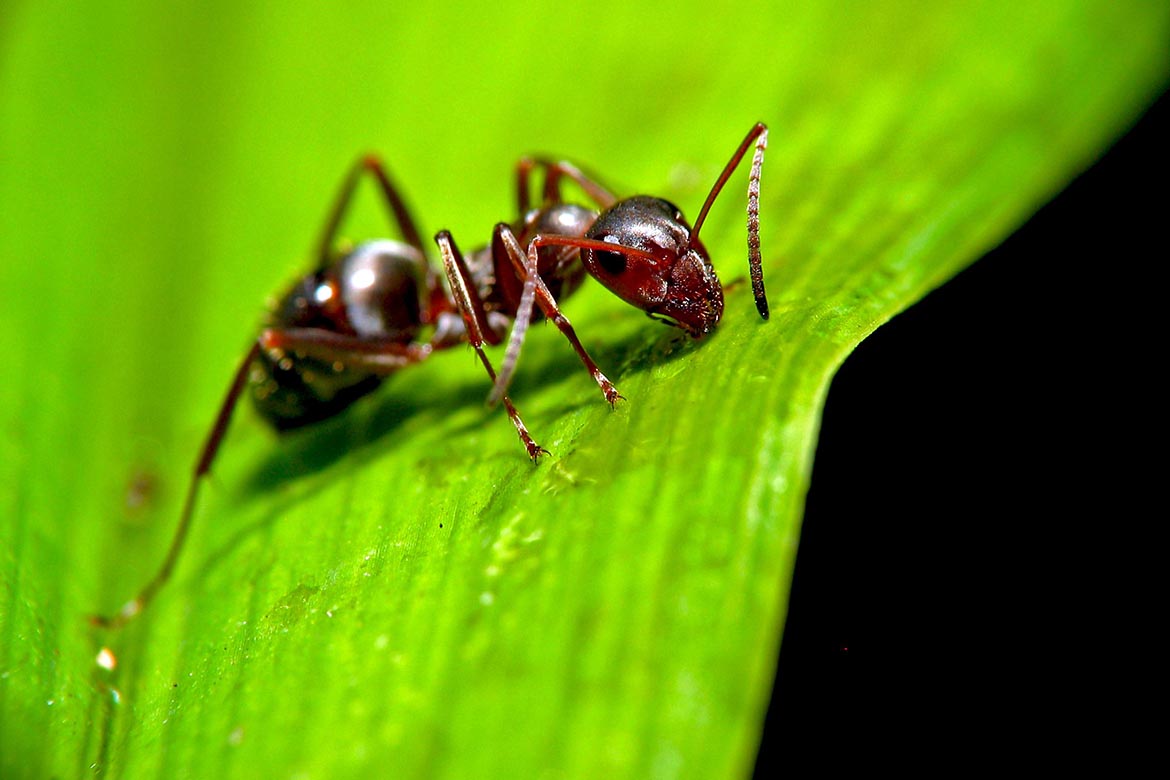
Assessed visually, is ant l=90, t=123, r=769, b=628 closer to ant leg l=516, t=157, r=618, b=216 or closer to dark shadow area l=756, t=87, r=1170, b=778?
ant leg l=516, t=157, r=618, b=216

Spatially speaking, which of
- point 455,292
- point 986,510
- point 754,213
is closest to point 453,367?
point 455,292

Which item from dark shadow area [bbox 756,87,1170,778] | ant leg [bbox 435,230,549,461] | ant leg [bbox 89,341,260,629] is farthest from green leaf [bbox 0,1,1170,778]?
dark shadow area [bbox 756,87,1170,778]

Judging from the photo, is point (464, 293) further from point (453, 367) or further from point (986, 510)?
point (986, 510)

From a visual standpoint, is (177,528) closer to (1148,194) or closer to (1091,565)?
(1091,565)

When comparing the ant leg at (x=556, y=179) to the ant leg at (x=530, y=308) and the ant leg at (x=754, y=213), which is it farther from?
the ant leg at (x=754, y=213)

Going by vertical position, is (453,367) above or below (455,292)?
below

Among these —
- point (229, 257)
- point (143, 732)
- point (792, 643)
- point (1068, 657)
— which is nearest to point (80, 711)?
point (143, 732)

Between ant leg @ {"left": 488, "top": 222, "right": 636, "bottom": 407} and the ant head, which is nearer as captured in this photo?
ant leg @ {"left": 488, "top": 222, "right": 636, "bottom": 407}
